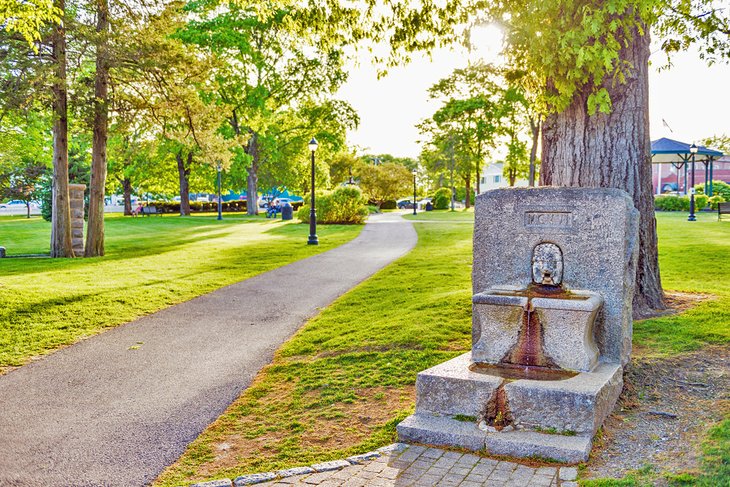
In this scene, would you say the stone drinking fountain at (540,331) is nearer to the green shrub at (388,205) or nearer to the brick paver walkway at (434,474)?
the brick paver walkway at (434,474)

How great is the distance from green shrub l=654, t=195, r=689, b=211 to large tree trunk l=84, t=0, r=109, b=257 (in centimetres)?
3390

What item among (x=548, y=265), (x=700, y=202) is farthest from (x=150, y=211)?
(x=548, y=265)

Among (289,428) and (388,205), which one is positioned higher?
(388,205)

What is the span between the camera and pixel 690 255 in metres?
14.9

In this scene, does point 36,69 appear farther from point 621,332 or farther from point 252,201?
point 252,201

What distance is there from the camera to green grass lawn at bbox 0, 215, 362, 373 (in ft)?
30.6

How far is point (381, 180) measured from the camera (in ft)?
233

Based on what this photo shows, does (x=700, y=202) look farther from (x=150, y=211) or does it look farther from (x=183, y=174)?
(x=150, y=211)

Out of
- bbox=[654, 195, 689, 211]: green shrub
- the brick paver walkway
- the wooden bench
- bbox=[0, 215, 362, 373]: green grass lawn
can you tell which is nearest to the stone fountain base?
the brick paver walkway

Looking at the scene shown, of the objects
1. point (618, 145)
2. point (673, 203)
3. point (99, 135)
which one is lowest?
point (618, 145)

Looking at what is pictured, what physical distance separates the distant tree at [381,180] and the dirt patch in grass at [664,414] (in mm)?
63429

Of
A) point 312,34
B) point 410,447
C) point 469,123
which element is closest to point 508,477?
point 410,447

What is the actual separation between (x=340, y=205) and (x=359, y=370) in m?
28.2

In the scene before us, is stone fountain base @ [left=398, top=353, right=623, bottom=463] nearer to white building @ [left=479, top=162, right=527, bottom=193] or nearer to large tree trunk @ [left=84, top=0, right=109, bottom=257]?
large tree trunk @ [left=84, top=0, right=109, bottom=257]
